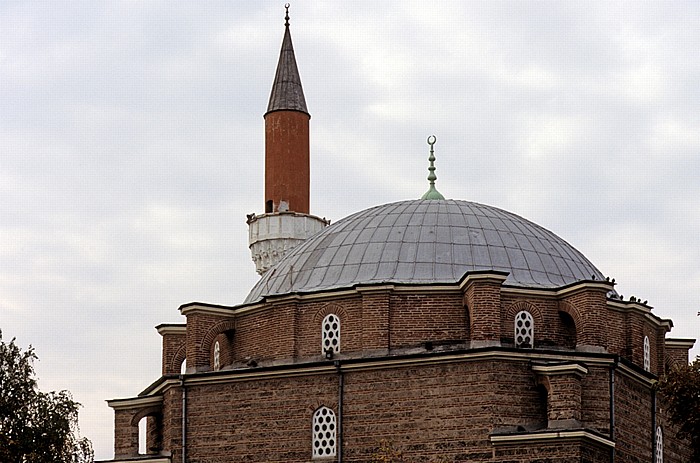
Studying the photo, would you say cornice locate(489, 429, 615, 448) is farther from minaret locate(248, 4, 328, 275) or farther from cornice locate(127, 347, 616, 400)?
minaret locate(248, 4, 328, 275)

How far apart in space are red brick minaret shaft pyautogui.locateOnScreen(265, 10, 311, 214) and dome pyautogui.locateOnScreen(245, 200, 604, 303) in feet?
25.9

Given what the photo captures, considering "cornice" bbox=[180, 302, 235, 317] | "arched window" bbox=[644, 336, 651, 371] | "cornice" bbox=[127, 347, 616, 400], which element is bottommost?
"cornice" bbox=[127, 347, 616, 400]

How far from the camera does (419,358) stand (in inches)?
973

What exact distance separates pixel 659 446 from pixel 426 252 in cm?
510

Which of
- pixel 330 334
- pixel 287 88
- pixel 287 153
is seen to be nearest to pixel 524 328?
pixel 330 334

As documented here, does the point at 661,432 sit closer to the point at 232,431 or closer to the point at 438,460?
the point at 438,460

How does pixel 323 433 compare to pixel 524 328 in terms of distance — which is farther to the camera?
pixel 524 328

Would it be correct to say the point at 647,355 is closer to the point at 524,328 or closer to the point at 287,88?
the point at 524,328

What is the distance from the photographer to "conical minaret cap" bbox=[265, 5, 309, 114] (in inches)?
1502

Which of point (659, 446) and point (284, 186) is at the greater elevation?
point (284, 186)

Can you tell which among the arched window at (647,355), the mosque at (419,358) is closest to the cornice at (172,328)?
the mosque at (419,358)

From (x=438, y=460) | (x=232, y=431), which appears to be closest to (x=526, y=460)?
(x=438, y=460)

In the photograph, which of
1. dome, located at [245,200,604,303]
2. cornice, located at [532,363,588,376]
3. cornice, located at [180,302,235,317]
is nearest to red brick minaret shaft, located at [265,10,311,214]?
dome, located at [245,200,604,303]

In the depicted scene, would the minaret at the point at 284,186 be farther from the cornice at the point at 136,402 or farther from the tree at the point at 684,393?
the tree at the point at 684,393
